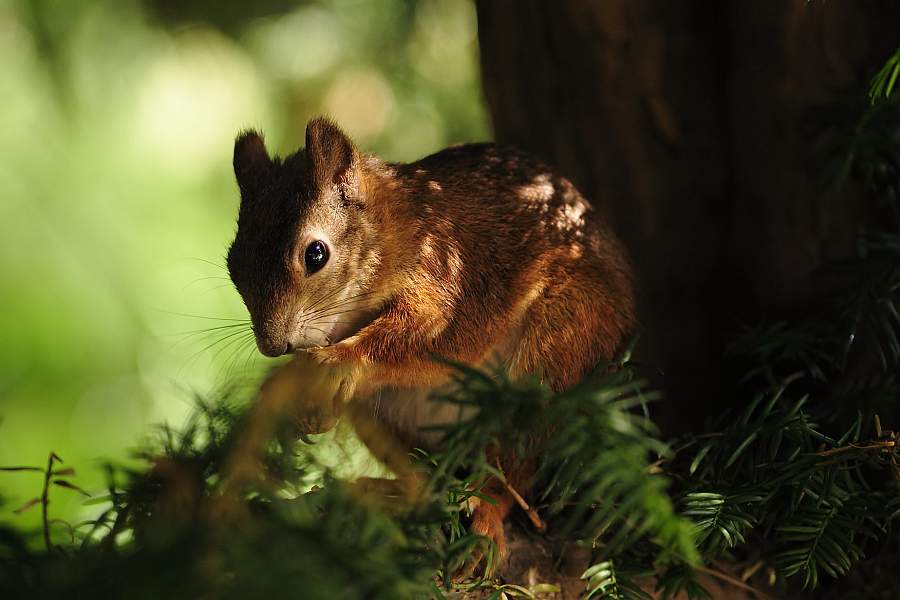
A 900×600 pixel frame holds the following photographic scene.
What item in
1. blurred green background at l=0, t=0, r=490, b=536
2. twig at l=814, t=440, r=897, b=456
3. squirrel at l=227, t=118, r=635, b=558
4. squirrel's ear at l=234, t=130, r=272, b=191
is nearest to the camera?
twig at l=814, t=440, r=897, b=456

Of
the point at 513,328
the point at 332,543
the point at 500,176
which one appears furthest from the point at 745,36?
the point at 332,543

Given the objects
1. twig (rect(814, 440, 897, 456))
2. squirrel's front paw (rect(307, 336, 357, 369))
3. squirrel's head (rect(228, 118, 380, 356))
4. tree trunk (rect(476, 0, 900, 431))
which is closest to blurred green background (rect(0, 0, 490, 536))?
tree trunk (rect(476, 0, 900, 431))

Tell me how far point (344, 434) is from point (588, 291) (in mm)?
344

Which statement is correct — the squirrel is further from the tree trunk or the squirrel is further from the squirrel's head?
the tree trunk

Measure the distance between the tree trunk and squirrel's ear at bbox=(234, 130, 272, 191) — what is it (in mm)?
437

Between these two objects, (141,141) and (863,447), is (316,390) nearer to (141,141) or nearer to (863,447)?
(863,447)

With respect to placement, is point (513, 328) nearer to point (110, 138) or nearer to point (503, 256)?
point (503, 256)

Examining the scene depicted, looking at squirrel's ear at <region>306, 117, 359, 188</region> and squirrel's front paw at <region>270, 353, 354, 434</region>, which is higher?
squirrel's ear at <region>306, 117, 359, 188</region>

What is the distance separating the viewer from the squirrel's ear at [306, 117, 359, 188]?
3.20ft

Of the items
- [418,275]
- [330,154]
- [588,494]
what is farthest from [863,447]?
[330,154]

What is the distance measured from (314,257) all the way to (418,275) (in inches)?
5.5

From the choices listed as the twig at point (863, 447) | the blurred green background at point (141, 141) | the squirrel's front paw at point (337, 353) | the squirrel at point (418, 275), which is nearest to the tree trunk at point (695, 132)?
the squirrel at point (418, 275)

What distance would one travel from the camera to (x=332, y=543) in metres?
0.55

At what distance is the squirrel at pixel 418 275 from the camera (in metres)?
0.94
